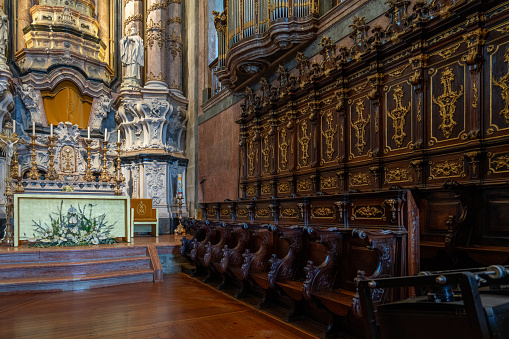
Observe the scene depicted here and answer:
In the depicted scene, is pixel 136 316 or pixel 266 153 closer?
pixel 136 316

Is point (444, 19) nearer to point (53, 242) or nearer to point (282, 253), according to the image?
point (282, 253)

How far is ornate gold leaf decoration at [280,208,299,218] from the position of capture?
560 centimetres

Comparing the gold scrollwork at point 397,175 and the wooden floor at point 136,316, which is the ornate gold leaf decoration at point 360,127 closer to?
the gold scrollwork at point 397,175

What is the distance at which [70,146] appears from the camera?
34.3ft

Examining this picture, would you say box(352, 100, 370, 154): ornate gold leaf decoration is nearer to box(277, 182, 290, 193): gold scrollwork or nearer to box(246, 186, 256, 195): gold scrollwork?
box(277, 182, 290, 193): gold scrollwork

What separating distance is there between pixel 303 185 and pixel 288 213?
1068 millimetres

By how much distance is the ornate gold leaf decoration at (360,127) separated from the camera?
5.45 m

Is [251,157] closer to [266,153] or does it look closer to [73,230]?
[266,153]

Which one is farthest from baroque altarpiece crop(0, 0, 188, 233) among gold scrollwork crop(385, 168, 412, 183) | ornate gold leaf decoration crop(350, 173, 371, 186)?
gold scrollwork crop(385, 168, 412, 183)

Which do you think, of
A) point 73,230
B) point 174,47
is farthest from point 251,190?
point 174,47

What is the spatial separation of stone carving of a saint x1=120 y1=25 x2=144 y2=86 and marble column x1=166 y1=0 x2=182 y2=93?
0.92 meters

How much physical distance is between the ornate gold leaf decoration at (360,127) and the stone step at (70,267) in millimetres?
3844

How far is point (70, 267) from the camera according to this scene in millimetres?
5734

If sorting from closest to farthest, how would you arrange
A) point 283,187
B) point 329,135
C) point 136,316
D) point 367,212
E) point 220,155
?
point 367,212
point 136,316
point 329,135
point 283,187
point 220,155
